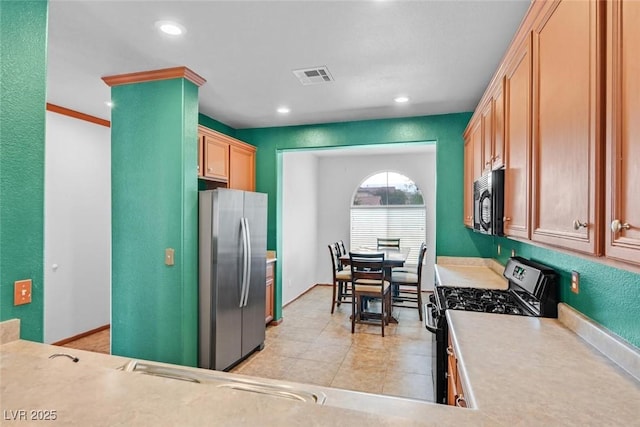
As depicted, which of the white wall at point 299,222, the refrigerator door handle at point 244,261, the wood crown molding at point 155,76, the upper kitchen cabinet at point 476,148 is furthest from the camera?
the white wall at point 299,222

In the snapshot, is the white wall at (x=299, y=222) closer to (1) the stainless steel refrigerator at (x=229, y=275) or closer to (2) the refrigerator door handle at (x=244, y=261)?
(1) the stainless steel refrigerator at (x=229, y=275)

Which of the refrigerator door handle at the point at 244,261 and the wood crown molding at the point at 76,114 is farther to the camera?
the wood crown molding at the point at 76,114

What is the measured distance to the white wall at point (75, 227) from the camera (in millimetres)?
3619

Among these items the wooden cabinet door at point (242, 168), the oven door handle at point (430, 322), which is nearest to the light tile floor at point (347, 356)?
the oven door handle at point (430, 322)

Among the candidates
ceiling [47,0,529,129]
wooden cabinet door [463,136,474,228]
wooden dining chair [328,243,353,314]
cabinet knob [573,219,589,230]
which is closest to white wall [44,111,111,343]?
ceiling [47,0,529,129]

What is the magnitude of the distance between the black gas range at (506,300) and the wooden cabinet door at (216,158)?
8.23 feet

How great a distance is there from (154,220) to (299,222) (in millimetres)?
3599

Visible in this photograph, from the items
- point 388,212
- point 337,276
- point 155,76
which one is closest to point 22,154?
point 155,76

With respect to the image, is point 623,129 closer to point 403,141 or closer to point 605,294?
point 605,294

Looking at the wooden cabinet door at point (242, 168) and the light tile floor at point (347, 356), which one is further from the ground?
the wooden cabinet door at point (242, 168)

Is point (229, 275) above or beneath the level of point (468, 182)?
beneath

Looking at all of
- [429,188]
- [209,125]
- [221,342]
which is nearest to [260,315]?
[221,342]

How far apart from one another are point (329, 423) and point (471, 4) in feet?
6.95

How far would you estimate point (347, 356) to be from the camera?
3.49 metres
